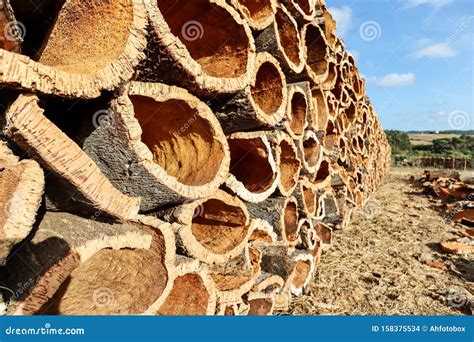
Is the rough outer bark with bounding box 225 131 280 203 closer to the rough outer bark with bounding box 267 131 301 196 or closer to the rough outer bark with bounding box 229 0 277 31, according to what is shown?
the rough outer bark with bounding box 267 131 301 196

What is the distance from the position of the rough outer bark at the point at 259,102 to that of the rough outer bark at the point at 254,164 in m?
0.08

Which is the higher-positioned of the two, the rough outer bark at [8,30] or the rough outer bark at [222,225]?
the rough outer bark at [8,30]

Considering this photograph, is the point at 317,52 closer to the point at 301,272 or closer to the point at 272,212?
the point at 272,212

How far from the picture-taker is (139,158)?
1.35 meters

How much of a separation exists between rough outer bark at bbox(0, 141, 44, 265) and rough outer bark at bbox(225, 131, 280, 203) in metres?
1.27

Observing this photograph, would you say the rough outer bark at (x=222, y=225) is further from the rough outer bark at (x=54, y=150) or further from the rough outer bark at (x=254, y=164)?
the rough outer bark at (x=54, y=150)

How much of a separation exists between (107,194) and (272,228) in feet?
5.15

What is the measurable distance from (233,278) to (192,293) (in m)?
0.32

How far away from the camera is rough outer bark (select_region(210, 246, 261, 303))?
5.92ft

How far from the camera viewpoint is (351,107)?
595cm

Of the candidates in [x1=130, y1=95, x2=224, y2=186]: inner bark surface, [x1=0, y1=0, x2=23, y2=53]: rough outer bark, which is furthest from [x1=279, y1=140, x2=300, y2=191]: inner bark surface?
[x1=0, y1=0, x2=23, y2=53]: rough outer bark

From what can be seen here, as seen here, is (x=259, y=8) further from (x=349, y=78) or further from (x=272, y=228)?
(x=349, y=78)

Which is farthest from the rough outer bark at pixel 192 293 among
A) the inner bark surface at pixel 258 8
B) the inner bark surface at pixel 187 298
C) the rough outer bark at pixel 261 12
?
the inner bark surface at pixel 258 8

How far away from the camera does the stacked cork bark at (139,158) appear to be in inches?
43.6
